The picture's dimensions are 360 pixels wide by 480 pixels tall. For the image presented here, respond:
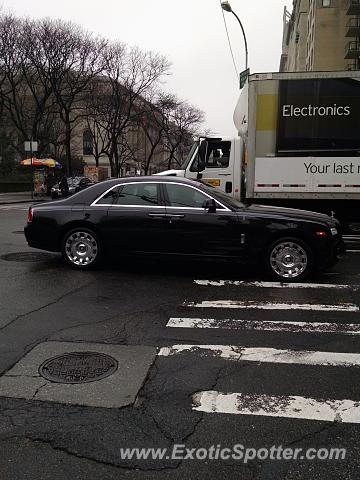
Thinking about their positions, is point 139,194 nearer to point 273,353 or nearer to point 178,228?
point 178,228

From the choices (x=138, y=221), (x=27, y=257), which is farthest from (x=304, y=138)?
(x=27, y=257)

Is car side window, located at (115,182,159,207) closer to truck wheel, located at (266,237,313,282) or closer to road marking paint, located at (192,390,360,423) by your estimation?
truck wheel, located at (266,237,313,282)

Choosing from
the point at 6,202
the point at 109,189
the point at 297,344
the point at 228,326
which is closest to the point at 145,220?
the point at 109,189

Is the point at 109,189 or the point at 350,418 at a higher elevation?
the point at 109,189

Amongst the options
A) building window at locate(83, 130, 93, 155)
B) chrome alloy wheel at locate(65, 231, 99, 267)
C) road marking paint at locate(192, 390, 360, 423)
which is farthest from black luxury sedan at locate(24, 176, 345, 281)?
building window at locate(83, 130, 93, 155)

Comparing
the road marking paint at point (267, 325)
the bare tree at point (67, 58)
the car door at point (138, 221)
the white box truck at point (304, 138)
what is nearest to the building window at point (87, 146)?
the bare tree at point (67, 58)

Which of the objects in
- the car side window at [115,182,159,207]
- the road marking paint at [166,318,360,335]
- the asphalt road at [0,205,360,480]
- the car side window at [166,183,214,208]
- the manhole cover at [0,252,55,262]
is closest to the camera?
the asphalt road at [0,205,360,480]

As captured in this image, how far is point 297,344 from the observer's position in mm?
5031

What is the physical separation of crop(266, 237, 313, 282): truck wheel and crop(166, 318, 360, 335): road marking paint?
2.16m

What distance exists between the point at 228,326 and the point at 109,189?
3914 millimetres

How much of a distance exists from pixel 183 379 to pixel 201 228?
4046 mm

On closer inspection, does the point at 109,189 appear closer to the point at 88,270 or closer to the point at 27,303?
the point at 88,270

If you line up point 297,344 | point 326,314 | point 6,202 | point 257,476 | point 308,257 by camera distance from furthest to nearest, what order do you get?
point 6,202, point 308,257, point 326,314, point 297,344, point 257,476

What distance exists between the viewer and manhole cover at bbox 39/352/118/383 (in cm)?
413
